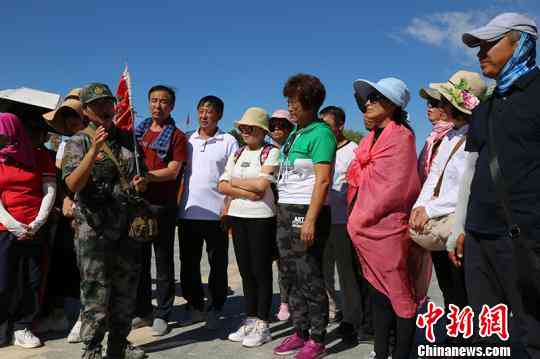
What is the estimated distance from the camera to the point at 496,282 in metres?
2.48

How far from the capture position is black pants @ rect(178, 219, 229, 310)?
4641mm

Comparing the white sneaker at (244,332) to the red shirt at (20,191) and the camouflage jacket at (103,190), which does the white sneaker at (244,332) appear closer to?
the camouflage jacket at (103,190)

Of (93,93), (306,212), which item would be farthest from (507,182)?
(93,93)

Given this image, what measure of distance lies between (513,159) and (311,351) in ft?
7.20

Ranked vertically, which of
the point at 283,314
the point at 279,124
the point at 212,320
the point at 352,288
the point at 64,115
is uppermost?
the point at 64,115

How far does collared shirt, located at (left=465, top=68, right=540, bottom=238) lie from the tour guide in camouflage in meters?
2.37

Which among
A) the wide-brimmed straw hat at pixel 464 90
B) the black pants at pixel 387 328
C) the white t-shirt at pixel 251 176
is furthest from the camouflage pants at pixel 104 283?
the wide-brimmed straw hat at pixel 464 90

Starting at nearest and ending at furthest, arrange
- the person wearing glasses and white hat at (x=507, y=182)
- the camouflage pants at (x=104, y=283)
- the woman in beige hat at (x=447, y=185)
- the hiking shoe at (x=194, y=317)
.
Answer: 1. the person wearing glasses and white hat at (x=507, y=182)
2. the woman in beige hat at (x=447, y=185)
3. the camouflage pants at (x=104, y=283)
4. the hiking shoe at (x=194, y=317)

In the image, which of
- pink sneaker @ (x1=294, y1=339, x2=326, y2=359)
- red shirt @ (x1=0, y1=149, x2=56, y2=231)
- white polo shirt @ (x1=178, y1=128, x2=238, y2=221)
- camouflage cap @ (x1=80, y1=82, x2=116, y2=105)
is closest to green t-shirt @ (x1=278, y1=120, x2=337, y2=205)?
white polo shirt @ (x1=178, y1=128, x2=238, y2=221)

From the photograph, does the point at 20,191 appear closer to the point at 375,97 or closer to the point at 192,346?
the point at 192,346

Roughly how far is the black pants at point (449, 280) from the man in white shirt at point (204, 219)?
2102mm

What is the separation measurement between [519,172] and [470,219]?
1.26 ft

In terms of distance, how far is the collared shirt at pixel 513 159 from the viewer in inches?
89.0

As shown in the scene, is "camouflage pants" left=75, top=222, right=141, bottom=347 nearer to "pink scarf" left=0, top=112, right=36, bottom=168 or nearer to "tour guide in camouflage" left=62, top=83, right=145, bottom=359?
"tour guide in camouflage" left=62, top=83, right=145, bottom=359
